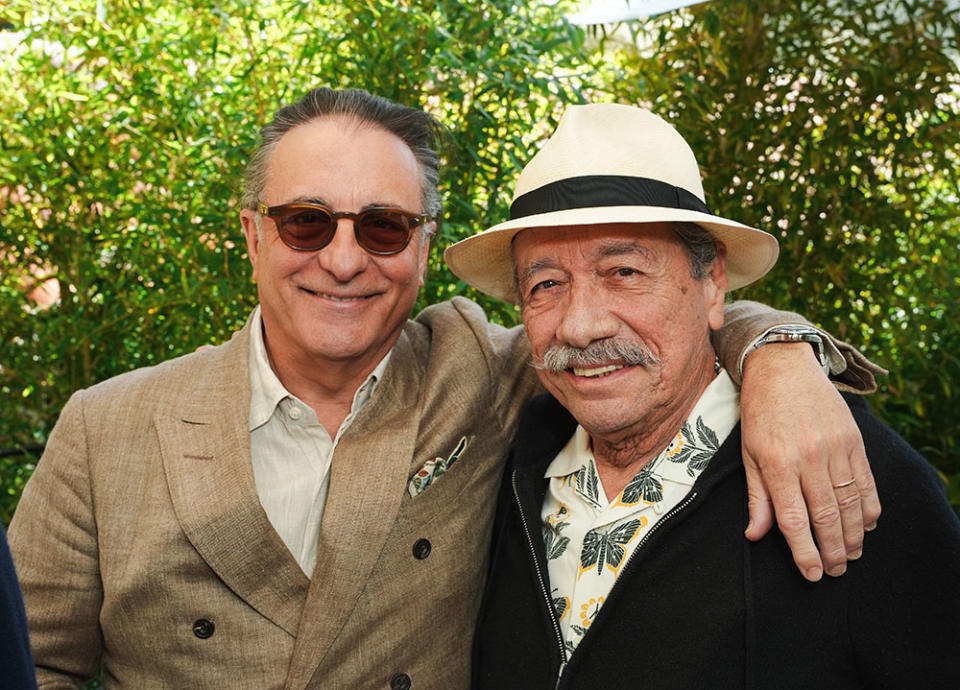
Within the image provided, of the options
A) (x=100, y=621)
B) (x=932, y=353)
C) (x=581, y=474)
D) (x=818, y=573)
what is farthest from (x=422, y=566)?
(x=932, y=353)

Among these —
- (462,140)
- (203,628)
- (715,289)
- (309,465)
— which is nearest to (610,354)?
(715,289)

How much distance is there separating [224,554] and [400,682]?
1.53ft

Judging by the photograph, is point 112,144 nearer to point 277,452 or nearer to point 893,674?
point 277,452

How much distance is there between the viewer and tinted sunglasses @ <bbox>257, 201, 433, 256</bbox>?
1.97 metres

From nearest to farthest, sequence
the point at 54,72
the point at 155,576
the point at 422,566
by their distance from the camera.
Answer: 1. the point at 155,576
2. the point at 422,566
3. the point at 54,72

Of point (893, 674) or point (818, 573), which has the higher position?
point (818, 573)

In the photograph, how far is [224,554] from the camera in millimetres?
1781

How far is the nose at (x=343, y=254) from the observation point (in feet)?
6.44

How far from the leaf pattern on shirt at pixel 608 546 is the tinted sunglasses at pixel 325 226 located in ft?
2.64

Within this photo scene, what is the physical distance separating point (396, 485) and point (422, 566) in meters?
0.19

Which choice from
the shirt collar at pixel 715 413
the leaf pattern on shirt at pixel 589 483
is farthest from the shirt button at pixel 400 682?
the shirt collar at pixel 715 413

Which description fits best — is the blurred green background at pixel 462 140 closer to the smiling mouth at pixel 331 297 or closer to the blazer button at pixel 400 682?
the smiling mouth at pixel 331 297

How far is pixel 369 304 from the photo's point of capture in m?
2.02

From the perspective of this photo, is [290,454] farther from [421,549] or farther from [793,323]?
[793,323]
